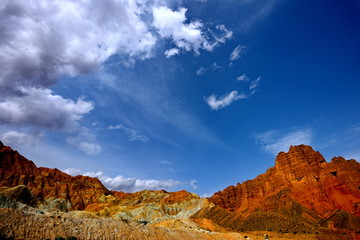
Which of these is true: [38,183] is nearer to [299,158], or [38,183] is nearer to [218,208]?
[218,208]

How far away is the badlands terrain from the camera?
126 ft

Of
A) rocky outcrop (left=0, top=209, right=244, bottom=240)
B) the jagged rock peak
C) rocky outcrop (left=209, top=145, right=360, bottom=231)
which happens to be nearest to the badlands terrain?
the jagged rock peak

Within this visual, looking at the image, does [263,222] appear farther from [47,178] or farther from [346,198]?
[47,178]

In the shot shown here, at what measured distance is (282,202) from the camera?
118562 mm

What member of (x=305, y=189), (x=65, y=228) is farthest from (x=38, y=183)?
(x=305, y=189)

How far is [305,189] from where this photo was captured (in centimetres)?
12100

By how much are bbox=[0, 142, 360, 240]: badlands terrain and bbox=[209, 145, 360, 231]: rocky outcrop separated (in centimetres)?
36

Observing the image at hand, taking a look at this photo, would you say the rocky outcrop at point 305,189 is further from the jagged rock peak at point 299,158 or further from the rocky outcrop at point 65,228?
the rocky outcrop at point 65,228

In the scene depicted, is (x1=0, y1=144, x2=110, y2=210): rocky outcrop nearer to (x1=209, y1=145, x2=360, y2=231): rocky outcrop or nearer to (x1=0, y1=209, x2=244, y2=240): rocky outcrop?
(x1=209, y1=145, x2=360, y2=231): rocky outcrop

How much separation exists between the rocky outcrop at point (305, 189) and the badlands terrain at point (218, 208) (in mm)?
355

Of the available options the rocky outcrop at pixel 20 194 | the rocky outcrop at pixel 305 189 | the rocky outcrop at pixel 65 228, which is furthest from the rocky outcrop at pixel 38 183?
the rocky outcrop at pixel 65 228

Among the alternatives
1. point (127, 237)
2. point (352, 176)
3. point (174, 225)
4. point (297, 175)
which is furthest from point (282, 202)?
point (127, 237)

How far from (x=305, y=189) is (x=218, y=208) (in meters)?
49.7

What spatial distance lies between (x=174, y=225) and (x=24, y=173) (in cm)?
16142
